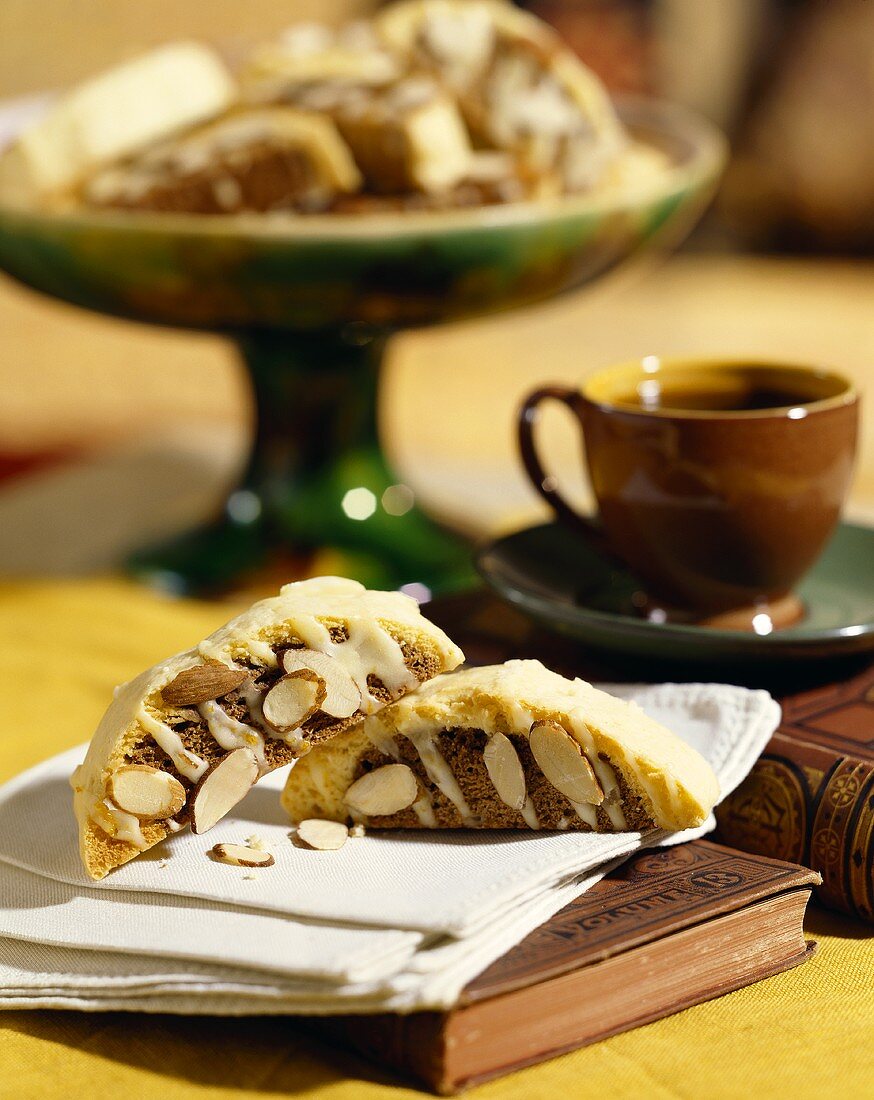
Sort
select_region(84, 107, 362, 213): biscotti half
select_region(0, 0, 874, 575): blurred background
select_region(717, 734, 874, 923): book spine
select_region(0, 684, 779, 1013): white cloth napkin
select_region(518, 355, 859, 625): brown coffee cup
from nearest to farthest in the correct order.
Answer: select_region(0, 684, 779, 1013): white cloth napkin → select_region(717, 734, 874, 923): book spine → select_region(518, 355, 859, 625): brown coffee cup → select_region(84, 107, 362, 213): biscotti half → select_region(0, 0, 874, 575): blurred background

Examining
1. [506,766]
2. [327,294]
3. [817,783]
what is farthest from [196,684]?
[327,294]

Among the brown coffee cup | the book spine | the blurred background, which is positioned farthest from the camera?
the blurred background

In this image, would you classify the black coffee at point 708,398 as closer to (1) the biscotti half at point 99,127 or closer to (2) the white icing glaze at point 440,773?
(2) the white icing glaze at point 440,773

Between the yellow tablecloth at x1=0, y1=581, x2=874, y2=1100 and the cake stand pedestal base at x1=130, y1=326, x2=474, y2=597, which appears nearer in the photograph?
the yellow tablecloth at x1=0, y1=581, x2=874, y2=1100

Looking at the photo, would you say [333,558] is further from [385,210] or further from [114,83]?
[114,83]

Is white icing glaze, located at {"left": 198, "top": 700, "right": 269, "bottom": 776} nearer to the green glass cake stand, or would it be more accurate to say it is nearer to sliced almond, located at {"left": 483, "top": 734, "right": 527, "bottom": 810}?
sliced almond, located at {"left": 483, "top": 734, "right": 527, "bottom": 810}

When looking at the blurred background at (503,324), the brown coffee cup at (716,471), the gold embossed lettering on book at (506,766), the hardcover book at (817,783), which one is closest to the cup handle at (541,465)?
the brown coffee cup at (716,471)

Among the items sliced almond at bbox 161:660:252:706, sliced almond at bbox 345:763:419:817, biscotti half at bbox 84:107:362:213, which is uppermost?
biscotti half at bbox 84:107:362:213

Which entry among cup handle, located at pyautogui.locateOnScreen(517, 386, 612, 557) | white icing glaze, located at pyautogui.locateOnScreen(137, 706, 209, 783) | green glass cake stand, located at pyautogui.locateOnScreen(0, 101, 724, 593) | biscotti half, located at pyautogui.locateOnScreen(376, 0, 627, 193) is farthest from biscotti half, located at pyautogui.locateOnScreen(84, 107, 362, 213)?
white icing glaze, located at pyautogui.locateOnScreen(137, 706, 209, 783)

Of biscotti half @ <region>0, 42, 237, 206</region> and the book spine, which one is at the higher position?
biscotti half @ <region>0, 42, 237, 206</region>
